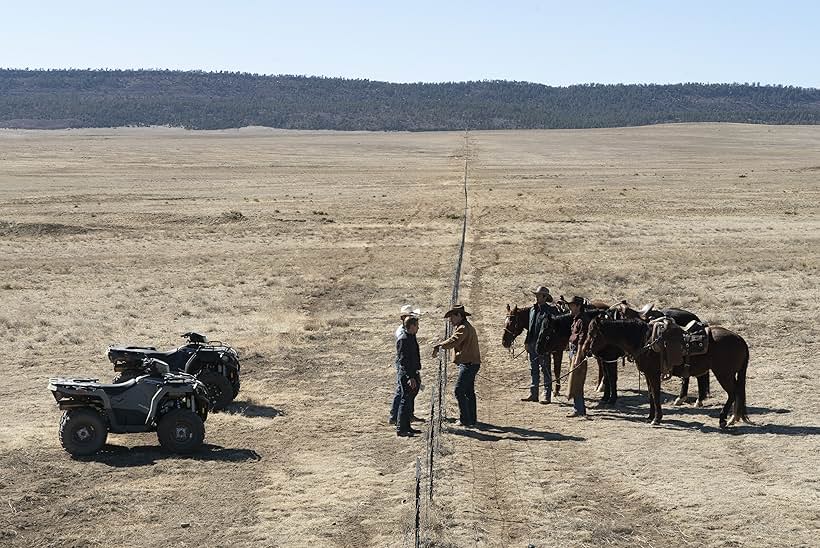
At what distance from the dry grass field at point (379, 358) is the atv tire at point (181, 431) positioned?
0.22 metres

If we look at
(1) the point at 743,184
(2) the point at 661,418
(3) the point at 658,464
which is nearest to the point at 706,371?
(2) the point at 661,418

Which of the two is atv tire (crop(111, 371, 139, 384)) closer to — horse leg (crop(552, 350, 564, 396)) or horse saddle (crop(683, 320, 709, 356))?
horse leg (crop(552, 350, 564, 396))

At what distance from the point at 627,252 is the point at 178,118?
176m

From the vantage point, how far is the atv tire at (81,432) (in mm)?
12492

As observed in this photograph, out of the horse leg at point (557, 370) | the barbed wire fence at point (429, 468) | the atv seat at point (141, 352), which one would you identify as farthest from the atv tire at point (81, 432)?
the horse leg at point (557, 370)

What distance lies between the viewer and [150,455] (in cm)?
1275

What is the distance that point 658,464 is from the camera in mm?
12180

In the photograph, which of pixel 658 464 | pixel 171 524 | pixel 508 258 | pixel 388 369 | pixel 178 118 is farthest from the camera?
pixel 178 118

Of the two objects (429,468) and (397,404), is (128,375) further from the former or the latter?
(429,468)

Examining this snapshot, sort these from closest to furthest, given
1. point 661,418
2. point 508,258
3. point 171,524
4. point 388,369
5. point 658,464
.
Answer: point 171,524 < point 658,464 < point 661,418 < point 388,369 < point 508,258

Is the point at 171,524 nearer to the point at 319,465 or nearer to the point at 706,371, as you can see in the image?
the point at 319,465

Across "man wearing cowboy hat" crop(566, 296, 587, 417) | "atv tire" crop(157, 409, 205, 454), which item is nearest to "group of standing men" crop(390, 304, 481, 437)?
"man wearing cowboy hat" crop(566, 296, 587, 417)

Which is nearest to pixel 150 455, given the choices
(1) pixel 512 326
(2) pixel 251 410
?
(2) pixel 251 410

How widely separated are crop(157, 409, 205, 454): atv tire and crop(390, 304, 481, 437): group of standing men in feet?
8.33
